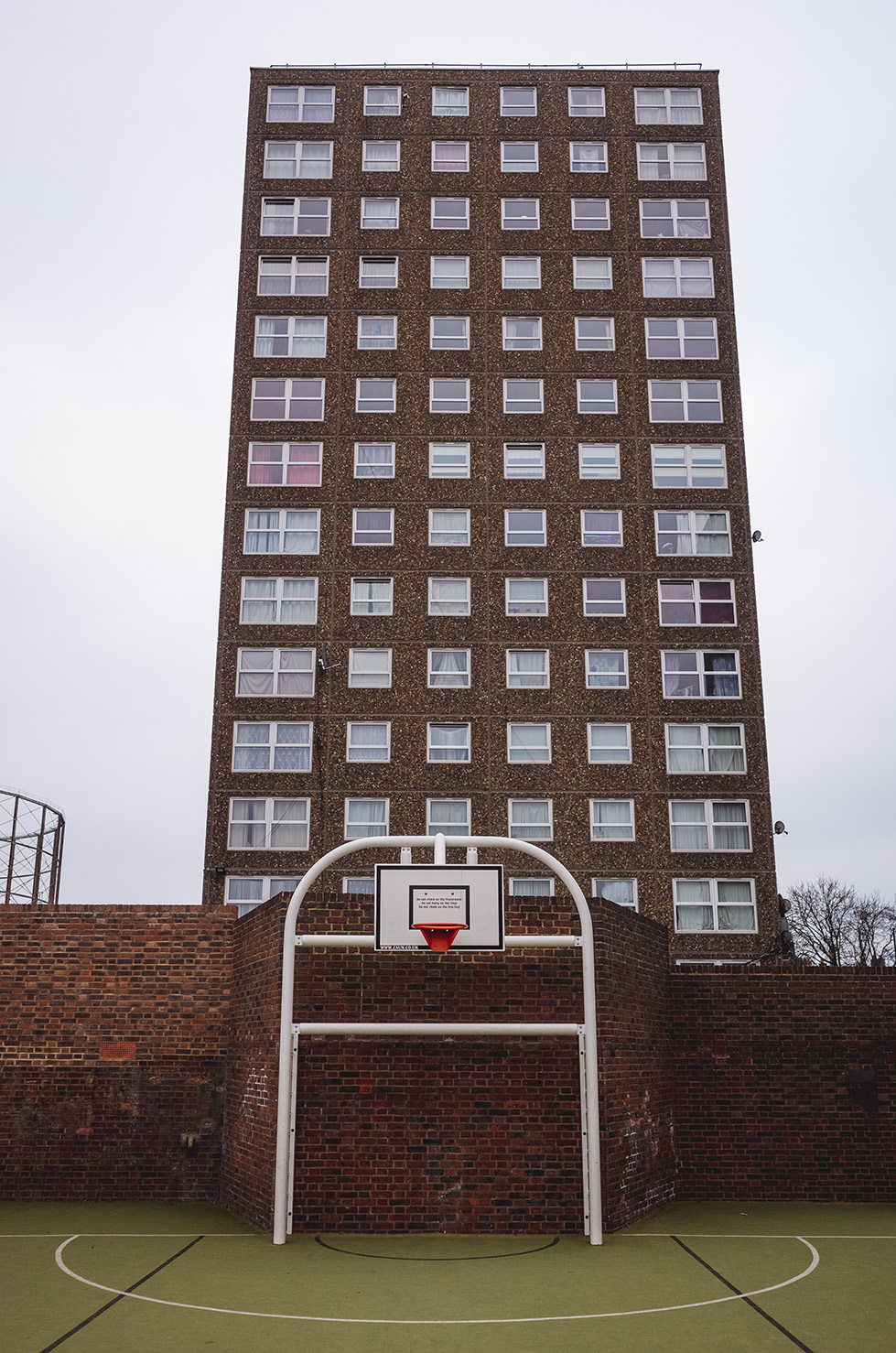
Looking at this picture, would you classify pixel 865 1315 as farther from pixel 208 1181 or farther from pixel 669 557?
pixel 669 557

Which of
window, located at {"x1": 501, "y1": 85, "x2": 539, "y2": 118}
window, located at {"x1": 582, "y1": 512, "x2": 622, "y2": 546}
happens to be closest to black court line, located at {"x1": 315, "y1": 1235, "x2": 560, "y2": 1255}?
window, located at {"x1": 582, "y1": 512, "x2": 622, "y2": 546}

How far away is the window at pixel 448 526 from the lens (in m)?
30.8

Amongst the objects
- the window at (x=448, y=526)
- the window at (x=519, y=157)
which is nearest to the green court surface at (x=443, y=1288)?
the window at (x=448, y=526)

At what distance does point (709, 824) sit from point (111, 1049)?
1893cm

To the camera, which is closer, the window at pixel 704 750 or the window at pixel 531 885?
the window at pixel 531 885

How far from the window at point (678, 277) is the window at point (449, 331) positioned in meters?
5.63

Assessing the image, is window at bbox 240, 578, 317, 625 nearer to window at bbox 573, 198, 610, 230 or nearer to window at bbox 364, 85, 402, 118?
window at bbox 573, 198, 610, 230

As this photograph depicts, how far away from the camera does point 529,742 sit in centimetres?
2917

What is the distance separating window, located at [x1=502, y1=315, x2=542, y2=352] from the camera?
32.5 m

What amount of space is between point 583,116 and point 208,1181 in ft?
109

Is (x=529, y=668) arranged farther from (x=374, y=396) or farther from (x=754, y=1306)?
(x=754, y=1306)

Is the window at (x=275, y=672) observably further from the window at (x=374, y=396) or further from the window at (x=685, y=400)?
the window at (x=685, y=400)

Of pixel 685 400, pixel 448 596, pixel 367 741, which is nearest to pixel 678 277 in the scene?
pixel 685 400

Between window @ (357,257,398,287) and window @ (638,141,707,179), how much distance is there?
8.45m
